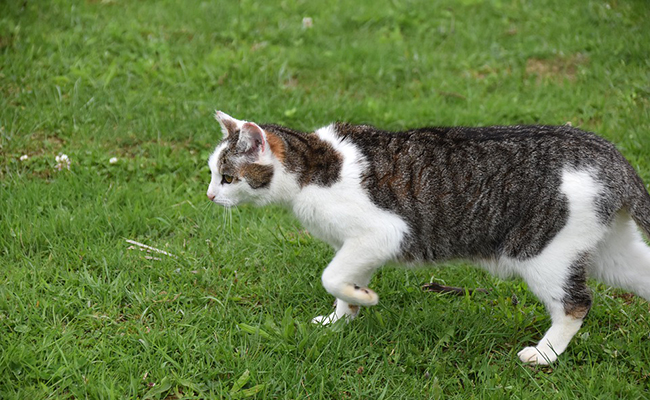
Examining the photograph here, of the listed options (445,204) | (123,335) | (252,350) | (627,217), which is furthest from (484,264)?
Result: (123,335)

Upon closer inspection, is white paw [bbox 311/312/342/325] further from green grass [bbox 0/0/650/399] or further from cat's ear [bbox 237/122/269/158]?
cat's ear [bbox 237/122/269/158]

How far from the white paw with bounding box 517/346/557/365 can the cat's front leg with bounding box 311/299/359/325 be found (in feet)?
3.05

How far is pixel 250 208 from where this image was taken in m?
4.98

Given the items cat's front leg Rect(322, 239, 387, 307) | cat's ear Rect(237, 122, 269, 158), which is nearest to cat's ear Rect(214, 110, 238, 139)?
cat's ear Rect(237, 122, 269, 158)

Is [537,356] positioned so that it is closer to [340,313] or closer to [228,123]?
[340,313]

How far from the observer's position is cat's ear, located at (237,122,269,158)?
11.7ft

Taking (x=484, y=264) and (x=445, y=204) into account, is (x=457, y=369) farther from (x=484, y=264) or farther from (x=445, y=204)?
(x=445, y=204)

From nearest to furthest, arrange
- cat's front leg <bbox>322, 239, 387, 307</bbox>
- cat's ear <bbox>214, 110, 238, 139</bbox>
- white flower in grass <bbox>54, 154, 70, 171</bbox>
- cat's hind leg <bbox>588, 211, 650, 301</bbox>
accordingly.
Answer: cat's front leg <bbox>322, 239, 387, 307</bbox>, cat's hind leg <bbox>588, 211, 650, 301</bbox>, cat's ear <bbox>214, 110, 238, 139</bbox>, white flower in grass <bbox>54, 154, 70, 171</bbox>

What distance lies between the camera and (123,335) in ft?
11.7

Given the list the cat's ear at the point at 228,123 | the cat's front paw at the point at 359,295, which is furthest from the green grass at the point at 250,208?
the cat's ear at the point at 228,123

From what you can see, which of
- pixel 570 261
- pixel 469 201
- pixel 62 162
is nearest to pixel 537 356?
pixel 570 261

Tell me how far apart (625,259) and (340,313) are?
1573mm

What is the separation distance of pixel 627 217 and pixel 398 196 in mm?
1206

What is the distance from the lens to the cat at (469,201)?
3379 millimetres
